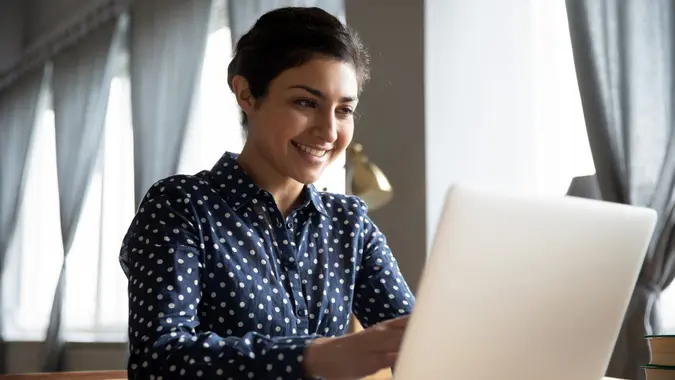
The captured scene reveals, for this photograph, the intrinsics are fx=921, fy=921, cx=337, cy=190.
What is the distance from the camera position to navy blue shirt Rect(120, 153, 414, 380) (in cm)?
119

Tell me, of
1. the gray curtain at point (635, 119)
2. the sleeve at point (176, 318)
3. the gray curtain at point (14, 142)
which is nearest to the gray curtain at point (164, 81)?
the gray curtain at point (14, 142)

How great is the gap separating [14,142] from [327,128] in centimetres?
416

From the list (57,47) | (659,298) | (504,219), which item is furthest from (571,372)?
(57,47)

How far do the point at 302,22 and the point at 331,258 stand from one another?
405mm

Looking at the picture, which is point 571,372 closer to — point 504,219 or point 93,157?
point 504,219

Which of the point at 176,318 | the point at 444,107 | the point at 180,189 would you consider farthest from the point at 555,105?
the point at 176,318

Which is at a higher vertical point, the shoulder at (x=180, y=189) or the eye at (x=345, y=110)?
the eye at (x=345, y=110)

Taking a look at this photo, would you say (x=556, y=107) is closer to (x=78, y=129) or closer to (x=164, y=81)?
(x=164, y=81)

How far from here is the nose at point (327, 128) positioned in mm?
1501

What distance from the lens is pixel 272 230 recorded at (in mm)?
1539

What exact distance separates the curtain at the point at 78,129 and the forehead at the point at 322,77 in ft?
11.6

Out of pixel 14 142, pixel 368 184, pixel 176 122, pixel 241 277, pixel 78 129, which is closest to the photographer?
pixel 241 277

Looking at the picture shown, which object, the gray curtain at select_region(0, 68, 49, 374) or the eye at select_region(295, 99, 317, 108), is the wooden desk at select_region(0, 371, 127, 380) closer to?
the eye at select_region(295, 99, 317, 108)

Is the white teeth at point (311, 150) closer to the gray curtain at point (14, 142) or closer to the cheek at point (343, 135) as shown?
the cheek at point (343, 135)
